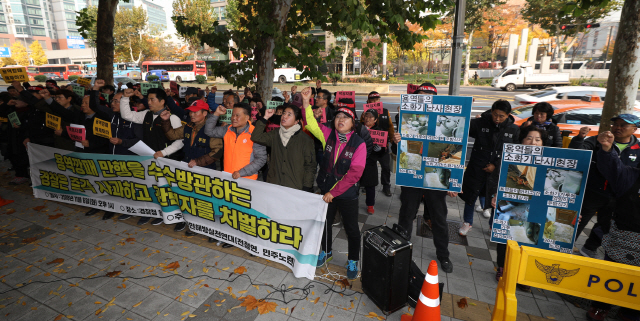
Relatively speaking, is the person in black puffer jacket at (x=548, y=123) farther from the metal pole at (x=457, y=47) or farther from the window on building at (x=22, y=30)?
the window on building at (x=22, y=30)

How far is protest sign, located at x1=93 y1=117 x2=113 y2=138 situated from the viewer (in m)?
5.62

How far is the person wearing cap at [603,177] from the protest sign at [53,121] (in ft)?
28.7

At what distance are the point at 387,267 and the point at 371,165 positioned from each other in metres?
2.81

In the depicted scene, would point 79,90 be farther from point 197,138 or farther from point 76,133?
point 197,138

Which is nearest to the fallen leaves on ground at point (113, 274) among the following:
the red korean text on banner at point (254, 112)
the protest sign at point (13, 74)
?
the red korean text on banner at point (254, 112)

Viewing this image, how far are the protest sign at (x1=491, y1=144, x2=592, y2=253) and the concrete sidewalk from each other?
85cm

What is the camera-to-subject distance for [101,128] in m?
5.64

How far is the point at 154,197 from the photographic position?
539 centimetres

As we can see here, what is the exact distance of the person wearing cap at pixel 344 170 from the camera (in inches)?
150

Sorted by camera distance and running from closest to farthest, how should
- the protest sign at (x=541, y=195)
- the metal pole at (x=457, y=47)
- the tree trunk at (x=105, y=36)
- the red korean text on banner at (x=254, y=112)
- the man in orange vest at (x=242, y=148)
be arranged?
the protest sign at (x=541, y=195)
the man in orange vest at (x=242, y=148)
the metal pole at (x=457, y=47)
the red korean text on banner at (x=254, y=112)
the tree trunk at (x=105, y=36)

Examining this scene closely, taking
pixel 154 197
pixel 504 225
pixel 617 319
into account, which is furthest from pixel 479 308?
pixel 154 197

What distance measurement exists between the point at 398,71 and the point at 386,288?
2096 inches

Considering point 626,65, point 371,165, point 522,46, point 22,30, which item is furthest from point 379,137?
point 22,30

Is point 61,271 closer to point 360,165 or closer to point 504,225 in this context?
point 360,165
